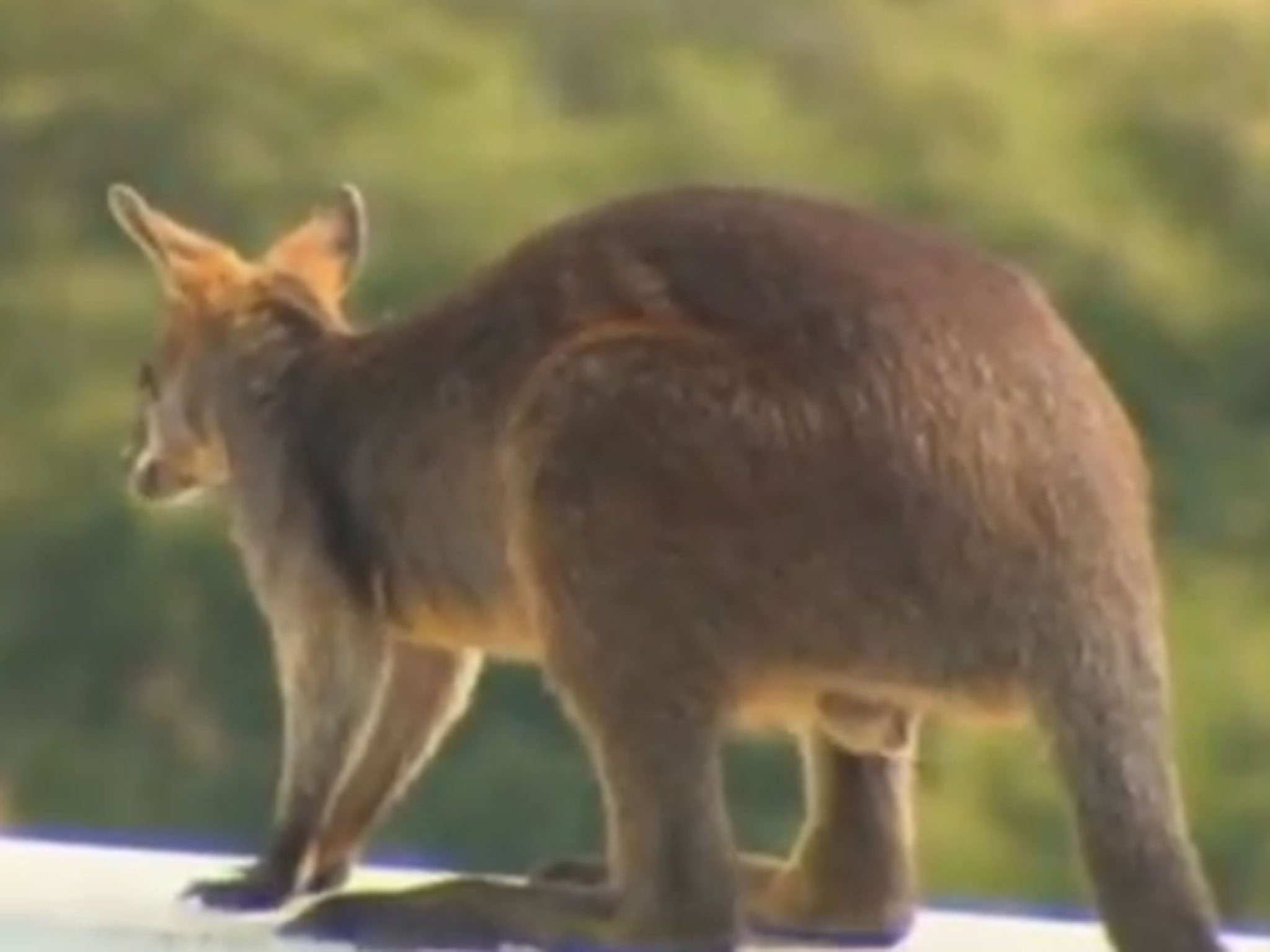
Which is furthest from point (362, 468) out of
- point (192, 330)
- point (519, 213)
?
point (519, 213)

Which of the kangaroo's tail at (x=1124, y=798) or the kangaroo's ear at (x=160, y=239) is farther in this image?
the kangaroo's ear at (x=160, y=239)

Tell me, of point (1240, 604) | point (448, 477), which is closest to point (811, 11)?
point (1240, 604)

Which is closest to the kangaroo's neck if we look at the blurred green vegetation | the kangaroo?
the kangaroo

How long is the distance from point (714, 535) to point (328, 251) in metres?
0.30

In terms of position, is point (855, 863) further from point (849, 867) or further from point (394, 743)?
point (394, 743)

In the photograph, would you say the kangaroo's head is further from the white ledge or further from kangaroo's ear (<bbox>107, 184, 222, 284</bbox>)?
the white ledge

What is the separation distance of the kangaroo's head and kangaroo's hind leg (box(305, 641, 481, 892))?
0.10 meters

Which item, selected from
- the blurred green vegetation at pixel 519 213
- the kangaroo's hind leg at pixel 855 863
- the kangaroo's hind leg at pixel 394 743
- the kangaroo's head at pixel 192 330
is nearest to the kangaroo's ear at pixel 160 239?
the kangaroo's head at pixel 192 330

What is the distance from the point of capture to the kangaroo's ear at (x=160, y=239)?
123 centimetres

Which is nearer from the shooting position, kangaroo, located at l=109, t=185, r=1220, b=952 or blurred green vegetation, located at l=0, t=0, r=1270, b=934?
kangaroo, located at l=109, t=185, r=1220, b=952

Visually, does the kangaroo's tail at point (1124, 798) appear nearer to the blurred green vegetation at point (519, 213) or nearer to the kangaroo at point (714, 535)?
the kangaroo at point (714, 535)

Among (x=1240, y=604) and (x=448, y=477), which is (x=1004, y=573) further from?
Answer: (x=1240, y=604)

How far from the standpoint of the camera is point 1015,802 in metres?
1.78

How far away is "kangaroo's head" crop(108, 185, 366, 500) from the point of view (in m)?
1.23
